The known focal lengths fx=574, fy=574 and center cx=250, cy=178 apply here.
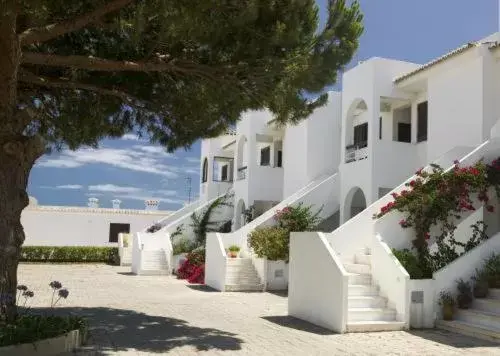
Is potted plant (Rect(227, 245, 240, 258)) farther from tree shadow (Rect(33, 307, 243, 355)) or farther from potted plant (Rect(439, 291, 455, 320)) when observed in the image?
potted plant (Rect(439, 291, 455, 320))

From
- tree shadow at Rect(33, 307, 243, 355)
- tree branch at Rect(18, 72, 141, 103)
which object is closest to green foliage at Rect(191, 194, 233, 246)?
tree shadow at Rect(33, 307, 243, 355)

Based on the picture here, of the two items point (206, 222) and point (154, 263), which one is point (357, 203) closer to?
point (206, 222)

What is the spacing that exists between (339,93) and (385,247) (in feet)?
41.7

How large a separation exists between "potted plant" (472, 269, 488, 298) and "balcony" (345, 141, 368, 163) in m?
8.50

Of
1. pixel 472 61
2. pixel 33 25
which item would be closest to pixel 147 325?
pixel 33 25

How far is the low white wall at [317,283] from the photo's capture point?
1145cm

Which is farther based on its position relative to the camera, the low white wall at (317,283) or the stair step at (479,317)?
the low white wall at (317,283)

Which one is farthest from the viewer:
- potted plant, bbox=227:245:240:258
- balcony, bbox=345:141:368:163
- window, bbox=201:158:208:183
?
window, bbox=201:158:208:183

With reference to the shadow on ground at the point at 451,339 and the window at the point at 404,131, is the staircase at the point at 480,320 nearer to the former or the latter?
the shadow on ground at the point at 451,339

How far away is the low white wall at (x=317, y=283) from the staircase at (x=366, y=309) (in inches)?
15.7

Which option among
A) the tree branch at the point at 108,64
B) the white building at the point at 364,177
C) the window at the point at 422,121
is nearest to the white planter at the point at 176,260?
the white building at the point at 364,177

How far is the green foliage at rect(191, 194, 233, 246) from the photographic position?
2945 cm

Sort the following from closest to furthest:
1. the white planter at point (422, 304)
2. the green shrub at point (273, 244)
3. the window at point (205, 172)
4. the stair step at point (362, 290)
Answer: the white planter at point (422, 304), the stair step at point (362, 290), the green shrub at point (273, 244), the window at point (205, 172)

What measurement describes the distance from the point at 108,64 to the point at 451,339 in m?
7.91
